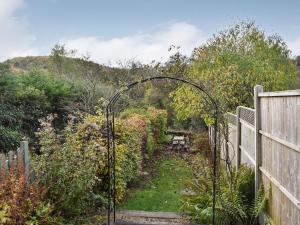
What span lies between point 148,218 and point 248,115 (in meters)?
2.60

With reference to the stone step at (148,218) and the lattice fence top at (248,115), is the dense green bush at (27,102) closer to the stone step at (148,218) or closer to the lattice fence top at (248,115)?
the stone step at (148,218)

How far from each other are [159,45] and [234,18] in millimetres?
6860

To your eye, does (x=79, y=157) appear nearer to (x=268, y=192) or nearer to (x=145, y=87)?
(x=268, y=192)

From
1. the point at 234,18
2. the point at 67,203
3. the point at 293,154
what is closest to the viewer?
the point at 293,154

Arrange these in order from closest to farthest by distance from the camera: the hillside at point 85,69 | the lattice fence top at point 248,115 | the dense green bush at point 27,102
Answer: the lattice fence top at point 248,115, the dense green bush at point 27,102, the hillside at point 85,69

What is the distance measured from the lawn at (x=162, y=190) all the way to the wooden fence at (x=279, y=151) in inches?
82.9

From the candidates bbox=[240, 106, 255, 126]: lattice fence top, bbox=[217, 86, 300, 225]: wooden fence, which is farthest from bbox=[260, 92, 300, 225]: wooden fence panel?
bbox=[240, 106, 255, 126]: lattice fence top

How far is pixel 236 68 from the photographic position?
1359cm

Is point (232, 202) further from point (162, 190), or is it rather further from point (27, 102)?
point (27, 102)

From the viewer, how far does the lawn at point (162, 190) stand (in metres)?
7.98

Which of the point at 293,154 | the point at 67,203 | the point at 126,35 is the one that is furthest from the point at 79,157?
the point at 126,35

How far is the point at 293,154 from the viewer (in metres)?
4.14

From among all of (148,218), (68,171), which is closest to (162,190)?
(148,218)

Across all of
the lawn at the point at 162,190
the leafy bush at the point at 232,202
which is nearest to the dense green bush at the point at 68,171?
the lawn at the point at 162,190
